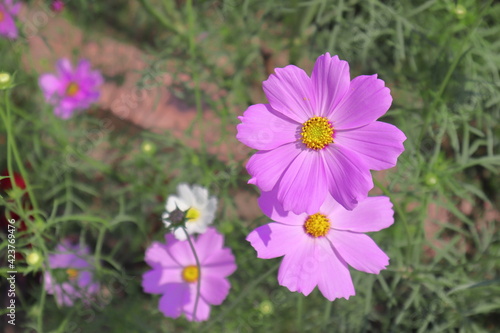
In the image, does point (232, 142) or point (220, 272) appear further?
point (232, 142)

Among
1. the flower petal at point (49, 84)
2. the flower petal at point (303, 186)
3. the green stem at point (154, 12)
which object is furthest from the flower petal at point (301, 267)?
the flower petal at point (49, 84)

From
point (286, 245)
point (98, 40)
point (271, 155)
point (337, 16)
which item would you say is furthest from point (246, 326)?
point (98, 40)

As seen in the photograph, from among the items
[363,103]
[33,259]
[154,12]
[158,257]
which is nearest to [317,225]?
[363,103]

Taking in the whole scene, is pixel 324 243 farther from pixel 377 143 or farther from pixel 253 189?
pixel 253 189

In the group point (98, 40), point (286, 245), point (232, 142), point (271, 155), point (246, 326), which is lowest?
point (246, 326)

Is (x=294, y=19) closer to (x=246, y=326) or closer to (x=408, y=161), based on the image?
(x=408, y=161)

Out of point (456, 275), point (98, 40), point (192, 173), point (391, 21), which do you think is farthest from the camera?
point (98, 40)
